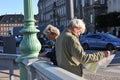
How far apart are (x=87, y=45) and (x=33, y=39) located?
3324cm

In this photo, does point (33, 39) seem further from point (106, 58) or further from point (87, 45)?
point (87, 45)

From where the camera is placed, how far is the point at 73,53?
5.67 meters

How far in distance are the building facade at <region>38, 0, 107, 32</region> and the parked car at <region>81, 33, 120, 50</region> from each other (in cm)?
2513

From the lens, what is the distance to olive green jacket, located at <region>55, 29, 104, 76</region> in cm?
563

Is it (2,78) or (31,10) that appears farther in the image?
(2,78)

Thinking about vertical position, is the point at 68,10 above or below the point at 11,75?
above

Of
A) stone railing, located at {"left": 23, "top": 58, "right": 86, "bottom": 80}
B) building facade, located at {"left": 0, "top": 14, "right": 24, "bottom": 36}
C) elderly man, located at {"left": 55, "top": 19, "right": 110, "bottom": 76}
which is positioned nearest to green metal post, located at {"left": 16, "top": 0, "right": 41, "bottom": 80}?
stone railing, located at {"left": 23, "top": 58, "right": 86, "bottom": 80}

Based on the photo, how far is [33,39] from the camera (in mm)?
8031

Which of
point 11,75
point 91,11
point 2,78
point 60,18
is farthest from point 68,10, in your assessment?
point 60,18

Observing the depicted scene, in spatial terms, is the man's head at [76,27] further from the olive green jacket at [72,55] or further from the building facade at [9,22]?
the building facade at [9,22]

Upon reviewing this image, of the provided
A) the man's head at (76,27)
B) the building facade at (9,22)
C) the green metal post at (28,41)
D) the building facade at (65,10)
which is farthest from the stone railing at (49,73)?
the building facade at (9,22)

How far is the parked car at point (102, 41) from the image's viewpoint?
→ 37469 mm

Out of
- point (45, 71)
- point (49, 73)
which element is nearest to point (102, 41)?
point (45, 71)

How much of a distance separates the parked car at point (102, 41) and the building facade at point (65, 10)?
2513 cm
